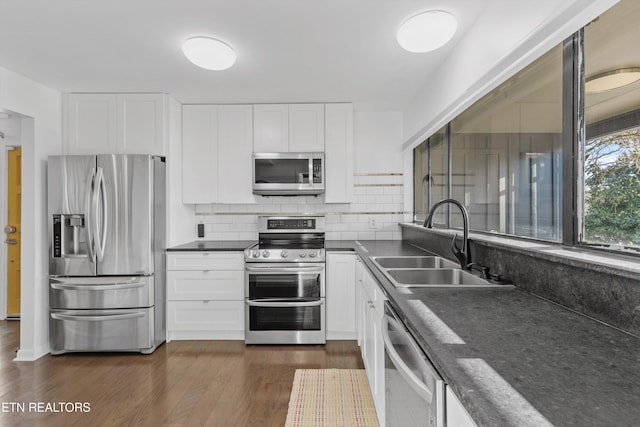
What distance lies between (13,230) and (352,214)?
396cm

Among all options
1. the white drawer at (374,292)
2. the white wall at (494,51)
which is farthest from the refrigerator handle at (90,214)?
the white wall at (494,51)

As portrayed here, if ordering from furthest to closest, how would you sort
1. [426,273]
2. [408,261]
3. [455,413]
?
[408,261] → [426,273] → [455,413]

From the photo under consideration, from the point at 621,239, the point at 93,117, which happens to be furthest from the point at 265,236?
the point at 621,239

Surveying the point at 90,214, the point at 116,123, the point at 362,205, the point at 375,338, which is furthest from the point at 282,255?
the point at 116,123

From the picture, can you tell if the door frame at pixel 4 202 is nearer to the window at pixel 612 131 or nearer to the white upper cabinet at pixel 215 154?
the white upper cabinet at pixel 215 154

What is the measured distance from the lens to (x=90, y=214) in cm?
300

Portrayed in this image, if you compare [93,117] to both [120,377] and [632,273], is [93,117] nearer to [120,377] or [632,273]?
[120,377]

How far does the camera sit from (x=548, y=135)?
163 centimetres

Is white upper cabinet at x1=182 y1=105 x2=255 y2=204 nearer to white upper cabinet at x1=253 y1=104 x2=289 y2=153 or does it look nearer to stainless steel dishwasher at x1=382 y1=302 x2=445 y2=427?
white upper cabinet at x1=253 y1=104 x2=289 y2=153

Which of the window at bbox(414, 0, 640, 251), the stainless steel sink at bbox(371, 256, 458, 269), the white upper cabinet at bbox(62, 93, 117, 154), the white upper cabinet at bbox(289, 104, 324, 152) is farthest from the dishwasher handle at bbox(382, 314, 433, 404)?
the white upper cabinet at bbox(62, 93, 117, 154)

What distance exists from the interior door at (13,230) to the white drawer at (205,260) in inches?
90.9

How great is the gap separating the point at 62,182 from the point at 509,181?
3.49 meters

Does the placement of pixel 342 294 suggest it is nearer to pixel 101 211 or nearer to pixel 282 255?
pixel 282 255

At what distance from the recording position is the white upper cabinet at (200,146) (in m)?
3.64
